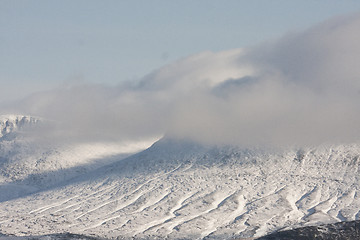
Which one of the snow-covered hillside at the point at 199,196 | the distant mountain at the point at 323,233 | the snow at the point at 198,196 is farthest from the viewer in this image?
the snow-covered hillside at the point at 199,196

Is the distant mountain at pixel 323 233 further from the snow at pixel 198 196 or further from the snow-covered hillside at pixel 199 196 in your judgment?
the snow-covered hillside at pixel 199 196

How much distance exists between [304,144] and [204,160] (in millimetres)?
26745

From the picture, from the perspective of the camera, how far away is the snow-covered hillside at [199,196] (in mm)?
126812

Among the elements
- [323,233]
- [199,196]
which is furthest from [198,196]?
[323,233]

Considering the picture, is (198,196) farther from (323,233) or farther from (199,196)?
(323,233)

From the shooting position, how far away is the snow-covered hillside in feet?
416

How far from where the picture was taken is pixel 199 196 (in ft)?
487

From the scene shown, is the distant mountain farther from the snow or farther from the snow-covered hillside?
the snow-covered hillside

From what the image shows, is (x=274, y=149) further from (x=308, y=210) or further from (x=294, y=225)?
(x=294, y=225)

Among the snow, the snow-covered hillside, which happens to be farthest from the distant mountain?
the snow-covered hillside

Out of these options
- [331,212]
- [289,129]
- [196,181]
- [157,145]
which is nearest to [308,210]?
[331,212]

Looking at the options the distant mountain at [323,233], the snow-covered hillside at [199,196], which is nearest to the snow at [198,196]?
the snow-covered hillside at [199,196]

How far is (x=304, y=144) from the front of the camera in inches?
6727

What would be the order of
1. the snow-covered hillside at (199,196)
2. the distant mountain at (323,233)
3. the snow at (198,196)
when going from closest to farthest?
the distant mountain at (323,233) → the snow at (198,196) → the snow-covered hillside at (199,196)
